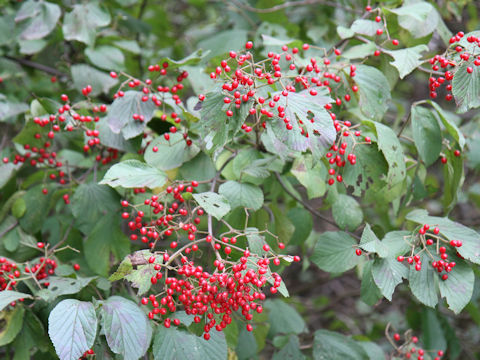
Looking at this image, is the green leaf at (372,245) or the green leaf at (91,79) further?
the green leaf at (91,79)

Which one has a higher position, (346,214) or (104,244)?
(346,214)

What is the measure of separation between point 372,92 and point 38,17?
2.03 metres

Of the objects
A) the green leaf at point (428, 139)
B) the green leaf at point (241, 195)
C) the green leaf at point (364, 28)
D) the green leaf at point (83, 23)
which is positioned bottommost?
the green leaf at point (241, 195)

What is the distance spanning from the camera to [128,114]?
2.38 meters

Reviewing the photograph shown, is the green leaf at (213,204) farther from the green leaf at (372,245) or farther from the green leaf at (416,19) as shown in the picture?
the green leaf at (416,19)

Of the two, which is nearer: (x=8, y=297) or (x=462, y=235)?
(x=8, y=297)

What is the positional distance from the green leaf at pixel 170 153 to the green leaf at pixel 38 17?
1.20 meters

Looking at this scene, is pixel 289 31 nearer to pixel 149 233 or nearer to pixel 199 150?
pixel 199 150

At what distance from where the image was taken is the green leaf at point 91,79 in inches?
119

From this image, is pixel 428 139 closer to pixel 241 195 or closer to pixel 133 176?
pixel 241 195

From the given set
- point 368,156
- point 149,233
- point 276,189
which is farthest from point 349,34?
point 149,233

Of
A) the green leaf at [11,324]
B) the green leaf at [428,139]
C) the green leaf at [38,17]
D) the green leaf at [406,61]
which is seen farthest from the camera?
the green leaf at [38,17]

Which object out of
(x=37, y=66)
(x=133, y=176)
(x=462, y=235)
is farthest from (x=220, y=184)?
(x=37, y=66)

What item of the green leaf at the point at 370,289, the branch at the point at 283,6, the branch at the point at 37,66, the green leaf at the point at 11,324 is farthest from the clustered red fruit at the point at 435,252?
the branch at the point at 37,66
